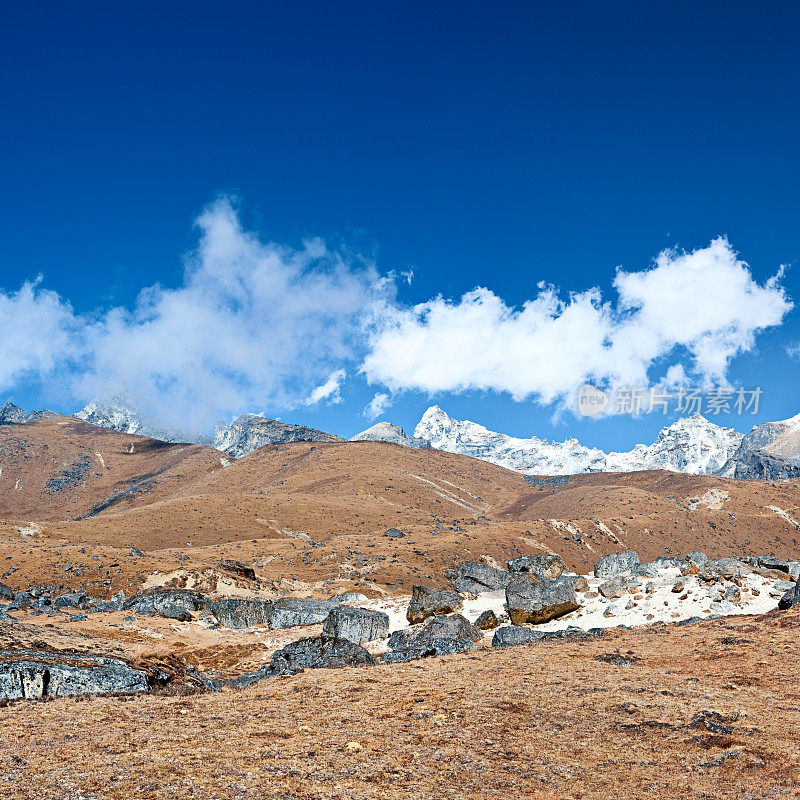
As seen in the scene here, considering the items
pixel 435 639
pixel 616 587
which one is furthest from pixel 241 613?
pixel 616 587

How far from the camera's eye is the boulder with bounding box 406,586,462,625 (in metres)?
33.8

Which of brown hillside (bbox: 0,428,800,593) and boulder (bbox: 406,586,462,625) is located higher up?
brown hillside (bbox: 0,428,800,593)

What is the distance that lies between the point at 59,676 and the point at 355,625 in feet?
53.2

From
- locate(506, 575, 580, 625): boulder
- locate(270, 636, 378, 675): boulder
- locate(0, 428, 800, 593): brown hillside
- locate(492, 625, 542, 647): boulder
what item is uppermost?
locate(0, 428, 800, 593): brown hillside

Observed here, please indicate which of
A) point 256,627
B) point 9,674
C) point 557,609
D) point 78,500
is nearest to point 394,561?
point 256,627

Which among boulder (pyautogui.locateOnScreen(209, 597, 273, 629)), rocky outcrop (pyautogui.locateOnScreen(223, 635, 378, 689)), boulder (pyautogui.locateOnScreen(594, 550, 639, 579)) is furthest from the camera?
boulder (pyautogui.locateOnScreen(594, 550, 639, 579))

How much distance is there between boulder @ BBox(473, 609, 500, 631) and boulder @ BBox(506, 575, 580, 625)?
0.90 metres

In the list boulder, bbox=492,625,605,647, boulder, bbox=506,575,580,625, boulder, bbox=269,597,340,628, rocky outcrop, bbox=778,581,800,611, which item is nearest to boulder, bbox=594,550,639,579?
boulder, bbox=506,575,580,625

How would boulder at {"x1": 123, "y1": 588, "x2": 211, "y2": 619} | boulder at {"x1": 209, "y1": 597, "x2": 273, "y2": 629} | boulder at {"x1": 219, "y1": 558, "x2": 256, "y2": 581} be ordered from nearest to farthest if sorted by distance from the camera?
boulder at {"x1": 123, "y1": 588, "x2": 211, "y2": 619}
boulder at {"x1": 209, "y1": 597, "x2": 273, "y2": 629}
boulder at {"x1": 219, "y1": 558, "x2": 256, "y2": 581}

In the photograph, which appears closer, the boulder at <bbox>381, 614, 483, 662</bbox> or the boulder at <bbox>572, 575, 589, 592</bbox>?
the boulder at <bbox>381, 614, 483, 662</bbox>

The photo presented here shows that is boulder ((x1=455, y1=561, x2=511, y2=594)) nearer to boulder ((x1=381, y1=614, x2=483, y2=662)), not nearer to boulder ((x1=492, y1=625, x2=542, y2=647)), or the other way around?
boulder ((x1=381, y1=614, x2=483, y2=662))

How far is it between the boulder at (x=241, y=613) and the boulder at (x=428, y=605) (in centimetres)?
1080

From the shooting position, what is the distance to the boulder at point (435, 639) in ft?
76.5

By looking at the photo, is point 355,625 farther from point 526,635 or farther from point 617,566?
point 617,566
